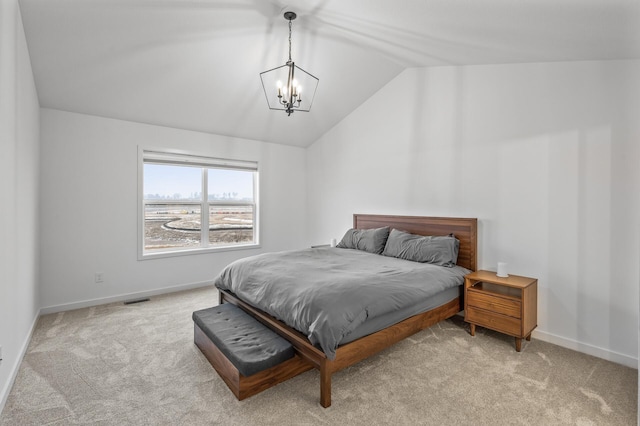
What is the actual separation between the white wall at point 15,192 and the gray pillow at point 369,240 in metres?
3.35

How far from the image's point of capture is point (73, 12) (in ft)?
8.00

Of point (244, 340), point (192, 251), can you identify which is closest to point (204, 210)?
point (192, 251)

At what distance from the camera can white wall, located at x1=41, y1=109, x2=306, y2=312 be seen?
3.56m

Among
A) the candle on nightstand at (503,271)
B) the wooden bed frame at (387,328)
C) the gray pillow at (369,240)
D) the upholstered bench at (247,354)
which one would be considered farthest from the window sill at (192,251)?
the candle on nightstand at (503,271)

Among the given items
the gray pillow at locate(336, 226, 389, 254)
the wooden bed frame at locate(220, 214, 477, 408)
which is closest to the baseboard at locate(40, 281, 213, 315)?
the wooden bed frame at locate(220, 214, 477, 408)

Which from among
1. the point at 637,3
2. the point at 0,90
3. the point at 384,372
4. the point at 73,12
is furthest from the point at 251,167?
the point at 637,3

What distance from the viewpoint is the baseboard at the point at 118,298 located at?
3.56 metres

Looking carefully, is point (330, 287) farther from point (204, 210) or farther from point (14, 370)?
point (204, 210)

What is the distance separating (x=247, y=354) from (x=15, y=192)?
2117mm

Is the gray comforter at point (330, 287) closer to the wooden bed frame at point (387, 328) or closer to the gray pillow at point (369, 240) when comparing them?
the wooden bed frame at point (387, 328)

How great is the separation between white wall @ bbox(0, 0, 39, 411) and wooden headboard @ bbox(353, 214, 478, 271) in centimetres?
377

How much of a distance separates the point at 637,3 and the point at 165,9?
322cm

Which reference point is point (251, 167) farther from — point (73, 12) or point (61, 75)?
point (73, 12)

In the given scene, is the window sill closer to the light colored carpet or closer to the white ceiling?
the light colored carpet
